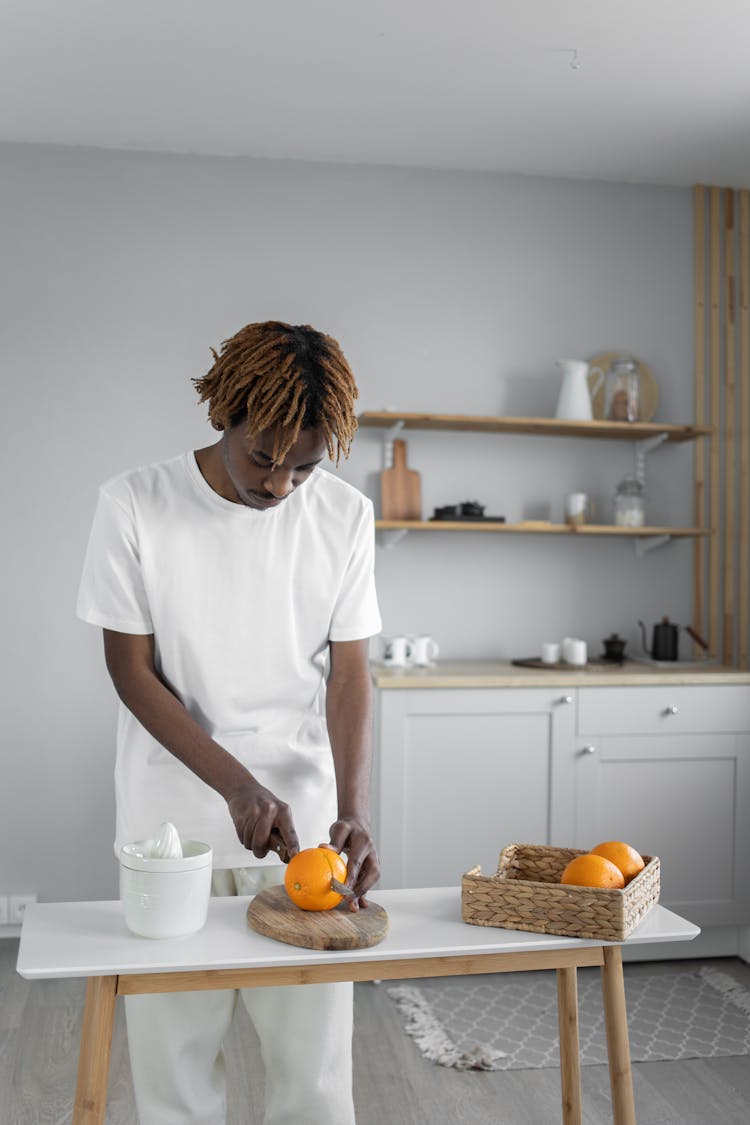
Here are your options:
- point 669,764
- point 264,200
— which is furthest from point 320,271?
point 669,764

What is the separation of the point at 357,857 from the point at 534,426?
2.36m

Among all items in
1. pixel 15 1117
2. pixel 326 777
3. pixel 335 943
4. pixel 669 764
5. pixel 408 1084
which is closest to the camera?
pixel 335 943

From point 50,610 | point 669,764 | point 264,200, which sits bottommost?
point 669,764

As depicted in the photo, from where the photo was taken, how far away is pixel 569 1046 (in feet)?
5.44

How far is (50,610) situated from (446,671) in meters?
1.32

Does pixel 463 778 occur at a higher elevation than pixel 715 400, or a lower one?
lower

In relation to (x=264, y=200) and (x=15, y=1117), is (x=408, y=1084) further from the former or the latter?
(x=264, y=200)

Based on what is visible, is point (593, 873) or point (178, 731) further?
point (178, 731)

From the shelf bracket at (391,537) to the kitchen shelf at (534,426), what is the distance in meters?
0.35

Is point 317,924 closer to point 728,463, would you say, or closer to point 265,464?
point 265,464

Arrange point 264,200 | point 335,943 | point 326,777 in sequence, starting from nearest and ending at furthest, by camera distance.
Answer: point 335,943 → point 326,777 → point 264,200

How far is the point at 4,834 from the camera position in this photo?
3.46 metres

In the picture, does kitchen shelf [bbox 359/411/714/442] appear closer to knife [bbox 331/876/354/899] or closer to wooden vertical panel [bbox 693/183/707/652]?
wooden vertical panel [bbox 693/183/707/652]

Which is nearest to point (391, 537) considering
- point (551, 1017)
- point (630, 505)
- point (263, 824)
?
point (630, 505)
